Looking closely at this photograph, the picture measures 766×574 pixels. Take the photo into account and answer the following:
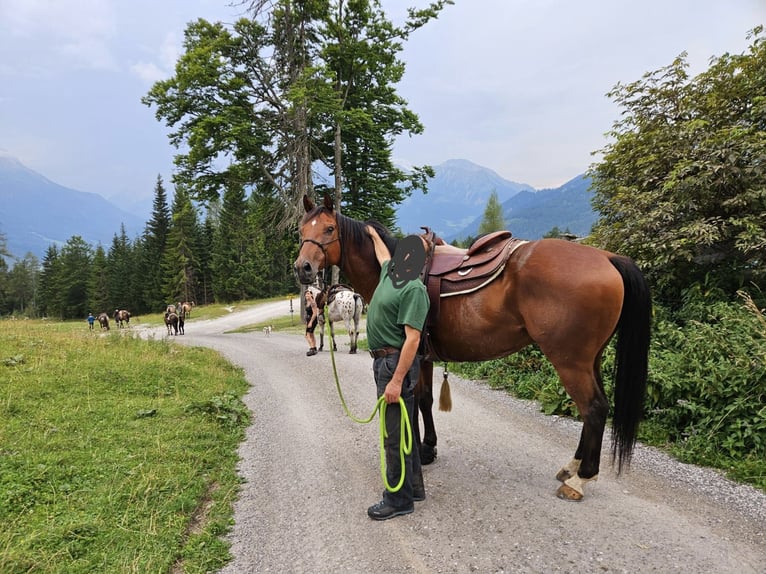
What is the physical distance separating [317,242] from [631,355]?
10.1 ft

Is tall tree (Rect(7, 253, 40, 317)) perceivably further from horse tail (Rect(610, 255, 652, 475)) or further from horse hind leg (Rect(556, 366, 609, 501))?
horse tail (Rect(610, 255, 652, 475))

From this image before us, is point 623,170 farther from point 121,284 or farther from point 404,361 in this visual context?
point 121,284

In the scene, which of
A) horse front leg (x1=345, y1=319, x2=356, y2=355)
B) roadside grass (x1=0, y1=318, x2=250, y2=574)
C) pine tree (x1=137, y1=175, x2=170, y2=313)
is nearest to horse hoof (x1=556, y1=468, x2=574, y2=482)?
roadside grass (x1=0, y1=318, x2=250, y2=574)

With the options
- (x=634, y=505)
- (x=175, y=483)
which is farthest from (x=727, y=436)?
(x=175, y=483)

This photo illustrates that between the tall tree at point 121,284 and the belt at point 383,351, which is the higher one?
the tall tree at point 121,284

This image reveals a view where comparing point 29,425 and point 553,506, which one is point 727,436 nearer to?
point 553,506

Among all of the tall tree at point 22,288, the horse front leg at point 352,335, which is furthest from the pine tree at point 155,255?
the horse front leg at point 352,335

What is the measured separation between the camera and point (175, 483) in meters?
3.67

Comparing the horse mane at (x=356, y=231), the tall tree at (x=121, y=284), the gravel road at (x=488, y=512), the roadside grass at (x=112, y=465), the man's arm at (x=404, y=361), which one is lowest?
the gravel road at (x=488, y=512)

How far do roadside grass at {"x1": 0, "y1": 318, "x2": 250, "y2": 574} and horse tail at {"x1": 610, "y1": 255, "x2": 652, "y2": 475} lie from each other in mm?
3385

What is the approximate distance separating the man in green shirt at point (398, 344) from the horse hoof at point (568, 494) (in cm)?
129

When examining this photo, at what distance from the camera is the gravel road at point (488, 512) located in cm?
266

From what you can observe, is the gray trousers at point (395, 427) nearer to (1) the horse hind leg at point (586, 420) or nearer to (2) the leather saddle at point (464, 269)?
(2) the leather saddle at point (464, 269)

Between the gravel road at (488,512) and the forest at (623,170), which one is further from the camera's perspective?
the forest at (623,170)
